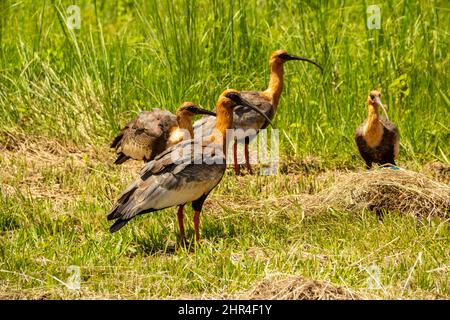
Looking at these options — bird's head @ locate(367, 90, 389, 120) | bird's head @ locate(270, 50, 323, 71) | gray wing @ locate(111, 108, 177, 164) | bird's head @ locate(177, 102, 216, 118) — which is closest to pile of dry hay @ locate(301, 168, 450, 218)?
bird's head @ locate(367, 90, 389, 120)

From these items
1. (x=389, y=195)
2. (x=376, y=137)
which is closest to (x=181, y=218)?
(x=389, y=195)

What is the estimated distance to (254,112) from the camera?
9.24 m

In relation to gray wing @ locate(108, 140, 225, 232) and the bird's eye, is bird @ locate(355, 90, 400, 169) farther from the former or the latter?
gray wing @ locate(108, 140, 225, 232)

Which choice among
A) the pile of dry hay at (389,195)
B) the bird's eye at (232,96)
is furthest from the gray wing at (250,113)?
the pile of dry hay at (389,195)

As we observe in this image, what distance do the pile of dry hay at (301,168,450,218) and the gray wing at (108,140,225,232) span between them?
86cm

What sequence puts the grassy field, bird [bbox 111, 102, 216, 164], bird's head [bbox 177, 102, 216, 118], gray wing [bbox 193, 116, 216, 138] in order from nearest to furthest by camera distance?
the grassy field
bird's head [bbox 177, 102, 216, 118]
bird [bbox 111, 102, 216, 164]
gray wing [bbox 193, 116, 216, 138]

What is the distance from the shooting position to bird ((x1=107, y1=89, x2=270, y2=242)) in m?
6.90

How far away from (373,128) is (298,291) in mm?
3266

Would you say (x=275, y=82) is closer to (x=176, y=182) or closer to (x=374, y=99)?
(x=374, y=99)

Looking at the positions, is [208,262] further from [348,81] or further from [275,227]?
[348,81]

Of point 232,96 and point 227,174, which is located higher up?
point 232,96

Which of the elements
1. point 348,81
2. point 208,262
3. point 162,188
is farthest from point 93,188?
point 348,81

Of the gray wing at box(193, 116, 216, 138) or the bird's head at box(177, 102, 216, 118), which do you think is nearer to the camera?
the bird's head at box(177, 102, 216, 118)

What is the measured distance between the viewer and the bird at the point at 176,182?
272 inches
